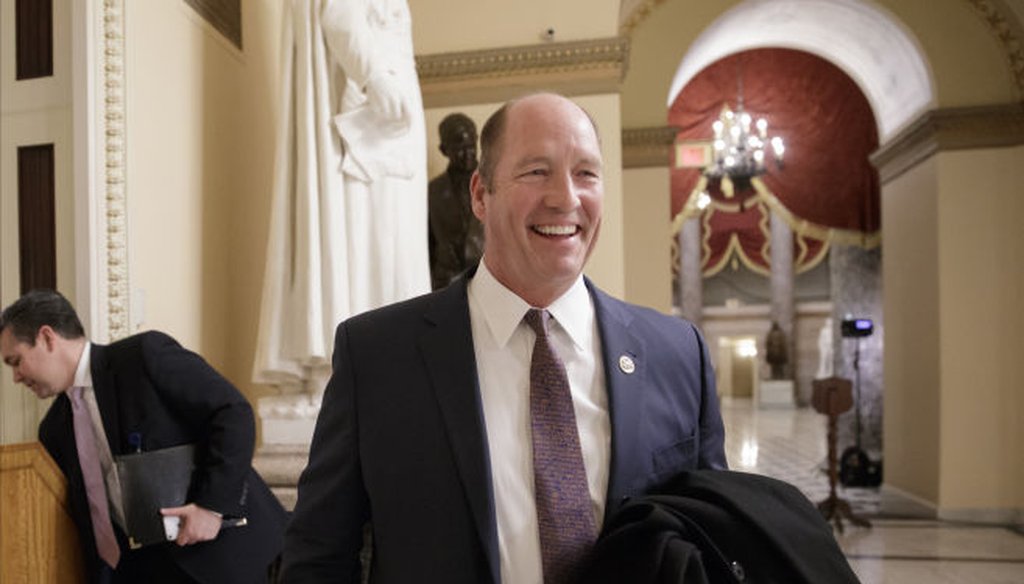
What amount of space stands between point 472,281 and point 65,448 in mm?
1697

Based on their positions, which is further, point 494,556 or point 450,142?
point 450,142

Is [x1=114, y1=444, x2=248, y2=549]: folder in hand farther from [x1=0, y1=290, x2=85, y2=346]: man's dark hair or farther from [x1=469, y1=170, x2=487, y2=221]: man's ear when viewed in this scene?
[x1=469, y1=170, x2=487, y2=221]: man's ear

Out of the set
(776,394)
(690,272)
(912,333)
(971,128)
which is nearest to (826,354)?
(776,394)

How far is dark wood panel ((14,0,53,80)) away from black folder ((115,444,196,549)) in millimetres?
2108

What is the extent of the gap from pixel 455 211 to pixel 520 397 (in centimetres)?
334

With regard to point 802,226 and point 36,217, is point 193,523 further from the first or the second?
point 802,226

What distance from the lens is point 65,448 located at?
7.55ft

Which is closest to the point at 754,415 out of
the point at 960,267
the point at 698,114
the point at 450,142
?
the point at 698,114

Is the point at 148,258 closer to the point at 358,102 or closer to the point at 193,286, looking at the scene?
the point at 193,286

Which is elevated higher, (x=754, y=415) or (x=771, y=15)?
(x=771, y=15)

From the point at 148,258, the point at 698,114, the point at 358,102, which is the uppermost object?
the point at 698,114

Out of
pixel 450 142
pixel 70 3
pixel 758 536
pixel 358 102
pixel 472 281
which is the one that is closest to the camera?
pixel 758 536

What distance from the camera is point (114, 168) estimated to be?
10.3 ft

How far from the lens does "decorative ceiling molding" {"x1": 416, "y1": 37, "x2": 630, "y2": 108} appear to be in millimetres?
5445
